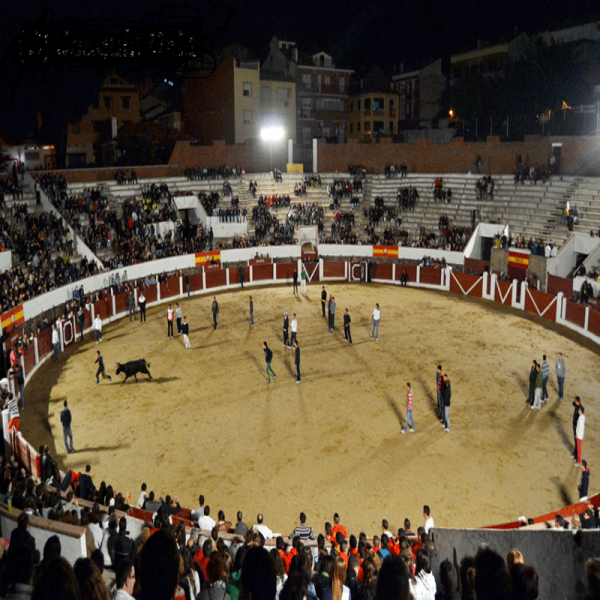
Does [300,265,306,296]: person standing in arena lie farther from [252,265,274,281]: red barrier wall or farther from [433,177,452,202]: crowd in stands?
[433,177,452,202]: crowd in stands

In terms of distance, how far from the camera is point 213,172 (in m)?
42.1

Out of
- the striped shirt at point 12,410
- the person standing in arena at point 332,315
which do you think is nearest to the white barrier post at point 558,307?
the person standing in arena at point 332,315

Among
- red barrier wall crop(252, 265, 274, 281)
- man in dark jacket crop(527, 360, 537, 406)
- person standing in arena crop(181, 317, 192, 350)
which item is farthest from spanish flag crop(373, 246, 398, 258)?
man in dark jacket crop(527, 360, 537, 406)

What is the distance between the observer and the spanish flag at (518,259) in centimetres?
2952

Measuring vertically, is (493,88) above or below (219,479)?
above

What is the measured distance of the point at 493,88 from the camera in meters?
54.3

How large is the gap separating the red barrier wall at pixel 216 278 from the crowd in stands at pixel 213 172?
36.5ft

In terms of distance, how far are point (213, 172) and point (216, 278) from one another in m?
13.1

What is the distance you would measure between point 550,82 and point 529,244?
2726 cm

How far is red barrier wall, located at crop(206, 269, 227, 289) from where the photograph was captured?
31.5 m

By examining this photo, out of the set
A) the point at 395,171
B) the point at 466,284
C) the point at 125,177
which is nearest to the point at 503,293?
the point at 466,284

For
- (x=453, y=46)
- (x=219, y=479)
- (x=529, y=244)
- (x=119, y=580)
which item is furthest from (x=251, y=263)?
(x=453, y=46)

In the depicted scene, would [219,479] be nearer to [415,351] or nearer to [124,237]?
[415,351]

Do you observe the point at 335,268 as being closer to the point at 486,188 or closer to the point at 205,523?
the point at 486,188
